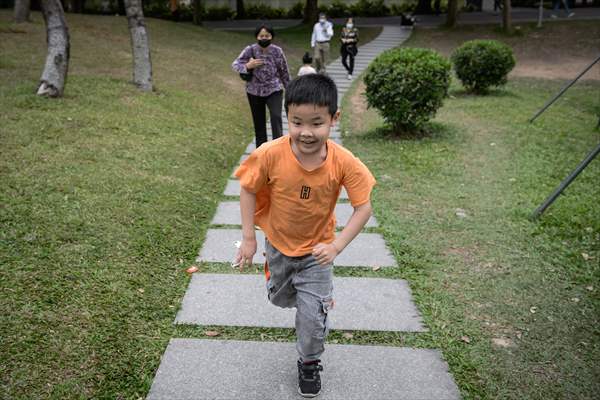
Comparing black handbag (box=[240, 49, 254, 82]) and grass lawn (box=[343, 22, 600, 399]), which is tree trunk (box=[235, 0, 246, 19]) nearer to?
grass lawn (box=[343, 22, 600, 399])

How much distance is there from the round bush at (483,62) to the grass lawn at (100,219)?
17.6 ft

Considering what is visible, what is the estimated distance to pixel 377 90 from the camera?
8.13m

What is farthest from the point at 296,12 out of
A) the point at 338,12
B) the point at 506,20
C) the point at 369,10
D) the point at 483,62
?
the point at 483,62

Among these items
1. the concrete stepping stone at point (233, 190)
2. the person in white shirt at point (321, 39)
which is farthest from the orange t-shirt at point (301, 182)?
the person in white shirt at point (321, 39)

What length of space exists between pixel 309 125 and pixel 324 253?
1.91 ft

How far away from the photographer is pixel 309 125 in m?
2.31

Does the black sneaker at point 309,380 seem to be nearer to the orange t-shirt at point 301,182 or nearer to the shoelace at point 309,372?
the shoelace at point 309,372

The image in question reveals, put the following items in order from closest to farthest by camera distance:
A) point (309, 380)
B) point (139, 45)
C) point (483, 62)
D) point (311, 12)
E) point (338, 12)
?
point (309, 380) < point (139, 45) < point (483, 62) < point (311, 12) < point (338, 12)

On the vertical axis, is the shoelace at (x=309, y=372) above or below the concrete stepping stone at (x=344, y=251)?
above

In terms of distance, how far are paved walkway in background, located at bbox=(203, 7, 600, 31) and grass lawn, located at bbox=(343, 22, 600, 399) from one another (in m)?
19.9

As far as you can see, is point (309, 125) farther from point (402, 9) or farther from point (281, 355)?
point (402, 9)

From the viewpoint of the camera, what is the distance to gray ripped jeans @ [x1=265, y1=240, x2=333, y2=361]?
2.58 metres

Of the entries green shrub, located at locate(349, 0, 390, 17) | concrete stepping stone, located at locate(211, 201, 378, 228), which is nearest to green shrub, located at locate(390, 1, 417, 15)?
green shrub, located at locate(349, 0, 390, 17)

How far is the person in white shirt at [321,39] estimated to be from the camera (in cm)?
1436
